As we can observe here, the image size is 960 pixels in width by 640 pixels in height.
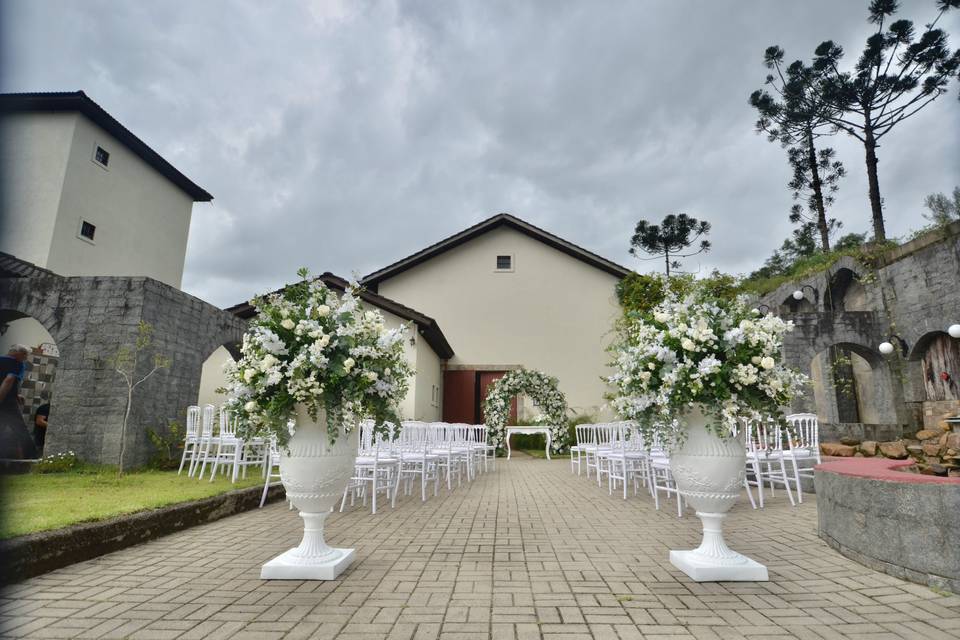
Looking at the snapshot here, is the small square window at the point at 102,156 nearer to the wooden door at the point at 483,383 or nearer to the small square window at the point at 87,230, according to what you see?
the small square window at the point at 87,230

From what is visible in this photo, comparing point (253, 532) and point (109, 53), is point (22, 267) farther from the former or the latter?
point (109, 53)

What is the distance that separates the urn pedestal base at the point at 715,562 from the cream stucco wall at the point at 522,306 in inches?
464

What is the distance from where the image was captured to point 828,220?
20.2m

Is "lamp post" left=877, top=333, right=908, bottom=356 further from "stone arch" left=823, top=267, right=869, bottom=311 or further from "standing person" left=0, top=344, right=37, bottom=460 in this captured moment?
"standing person" left=0, top=344, right=37, bottom=460

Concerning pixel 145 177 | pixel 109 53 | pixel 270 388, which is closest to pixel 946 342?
pixel 270 388

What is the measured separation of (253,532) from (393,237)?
1888cm

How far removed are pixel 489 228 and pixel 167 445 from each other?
11589mm

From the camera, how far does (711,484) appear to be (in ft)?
10.8

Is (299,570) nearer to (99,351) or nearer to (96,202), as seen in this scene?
(99,351)

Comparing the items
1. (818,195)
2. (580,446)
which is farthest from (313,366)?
(818,195)

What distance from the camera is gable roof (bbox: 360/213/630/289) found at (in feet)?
51.3

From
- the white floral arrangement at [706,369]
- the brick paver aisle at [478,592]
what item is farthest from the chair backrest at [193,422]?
the white floral arrangement at [706,369]

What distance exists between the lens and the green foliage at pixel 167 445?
22.5 ft

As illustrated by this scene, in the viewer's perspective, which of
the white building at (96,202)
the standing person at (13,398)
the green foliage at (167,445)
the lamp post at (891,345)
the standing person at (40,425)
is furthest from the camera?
the white building at (96,202)
